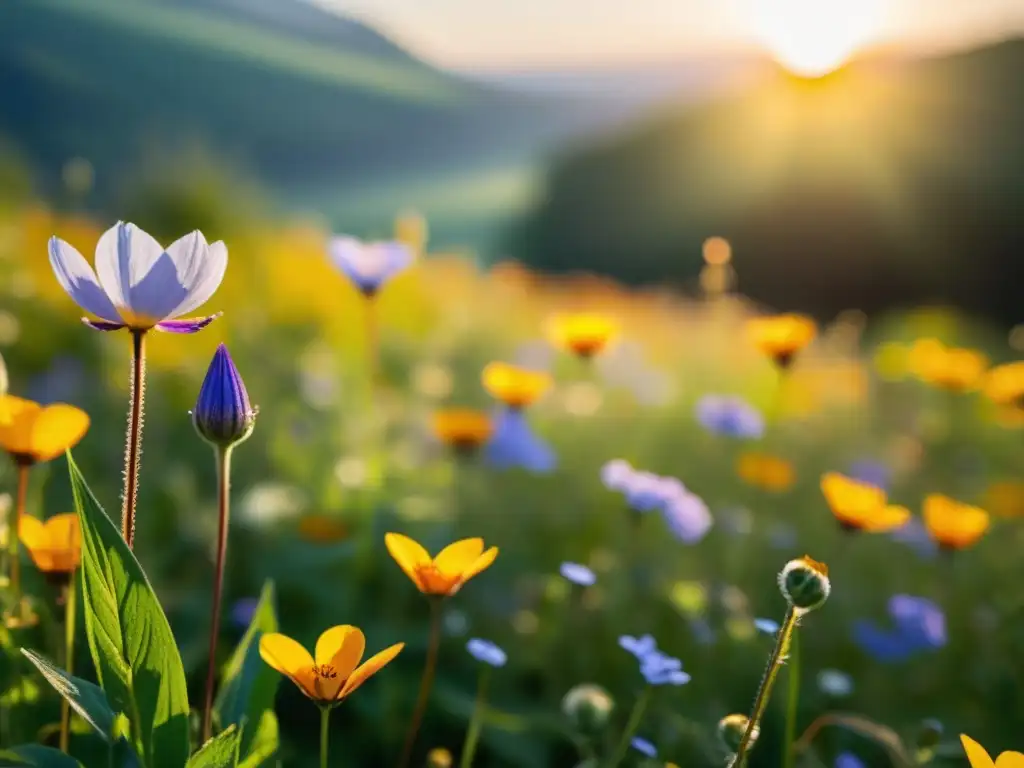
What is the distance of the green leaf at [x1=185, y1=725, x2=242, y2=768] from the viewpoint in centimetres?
81

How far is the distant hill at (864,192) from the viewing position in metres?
7.07

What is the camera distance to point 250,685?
991mm

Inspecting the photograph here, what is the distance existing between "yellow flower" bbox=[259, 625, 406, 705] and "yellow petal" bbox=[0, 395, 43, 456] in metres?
0.34

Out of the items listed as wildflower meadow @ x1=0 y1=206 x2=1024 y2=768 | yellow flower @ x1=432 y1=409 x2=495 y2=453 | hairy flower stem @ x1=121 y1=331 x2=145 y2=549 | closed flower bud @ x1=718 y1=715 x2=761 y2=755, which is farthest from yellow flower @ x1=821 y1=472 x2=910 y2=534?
hairy flower stem @ x1=121 y1=331 x2=145 y2=549

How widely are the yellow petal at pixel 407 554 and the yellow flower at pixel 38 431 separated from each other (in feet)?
1.06

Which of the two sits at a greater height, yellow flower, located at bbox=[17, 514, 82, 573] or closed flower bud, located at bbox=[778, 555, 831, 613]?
closed flower bud, located at bbox=[778, 555, 831, 613]

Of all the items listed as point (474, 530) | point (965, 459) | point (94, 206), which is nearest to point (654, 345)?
point (965, 459)

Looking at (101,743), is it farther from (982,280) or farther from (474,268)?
(982,280)

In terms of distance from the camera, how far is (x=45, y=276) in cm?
338

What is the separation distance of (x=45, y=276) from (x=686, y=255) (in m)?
5.82

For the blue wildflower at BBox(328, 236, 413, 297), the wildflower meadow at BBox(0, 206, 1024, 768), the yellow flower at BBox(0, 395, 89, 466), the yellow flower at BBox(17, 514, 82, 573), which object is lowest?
the wildflower meadow at BBox(0, 206, 1024, 768)

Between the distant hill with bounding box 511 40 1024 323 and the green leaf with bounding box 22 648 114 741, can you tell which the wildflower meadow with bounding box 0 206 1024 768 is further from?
the distant hill with bounding box 511 40 1024 323

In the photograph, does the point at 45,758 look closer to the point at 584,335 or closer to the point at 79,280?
the point at 79,280

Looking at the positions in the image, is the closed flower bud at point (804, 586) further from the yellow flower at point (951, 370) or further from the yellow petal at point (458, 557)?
the yellow flower at point (951, 370)
